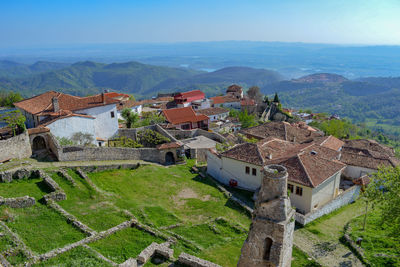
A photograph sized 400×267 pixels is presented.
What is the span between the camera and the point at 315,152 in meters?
31.5

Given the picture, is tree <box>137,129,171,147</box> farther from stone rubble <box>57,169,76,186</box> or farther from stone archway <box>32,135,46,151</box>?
stone rubble <box>57,169,76,186</box>

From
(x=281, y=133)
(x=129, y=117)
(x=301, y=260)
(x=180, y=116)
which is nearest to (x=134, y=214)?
(x=301, y=260)

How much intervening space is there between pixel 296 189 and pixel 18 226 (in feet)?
69.5

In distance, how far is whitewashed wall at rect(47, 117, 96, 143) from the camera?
30219mm

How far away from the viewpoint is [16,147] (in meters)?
25.5

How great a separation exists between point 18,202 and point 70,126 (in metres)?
15.1

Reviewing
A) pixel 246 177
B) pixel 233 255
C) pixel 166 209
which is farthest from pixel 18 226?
pixel 246 177

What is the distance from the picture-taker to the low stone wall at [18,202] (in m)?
17.2

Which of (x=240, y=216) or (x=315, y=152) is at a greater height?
(x=315, y=152)

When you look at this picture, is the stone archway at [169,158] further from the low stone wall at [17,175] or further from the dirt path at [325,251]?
the dirt path at [325,251]

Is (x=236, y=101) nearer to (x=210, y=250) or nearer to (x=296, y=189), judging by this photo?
(x=296, y=189)

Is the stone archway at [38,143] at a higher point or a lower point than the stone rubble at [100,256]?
higher

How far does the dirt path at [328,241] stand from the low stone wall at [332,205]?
546mm

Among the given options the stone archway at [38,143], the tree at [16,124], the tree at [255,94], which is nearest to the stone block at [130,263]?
the tree at [16,124]
